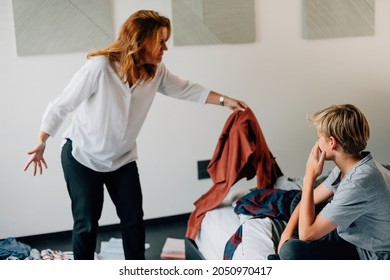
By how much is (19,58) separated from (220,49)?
3.91 ft

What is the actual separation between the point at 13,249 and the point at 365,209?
6.79ft

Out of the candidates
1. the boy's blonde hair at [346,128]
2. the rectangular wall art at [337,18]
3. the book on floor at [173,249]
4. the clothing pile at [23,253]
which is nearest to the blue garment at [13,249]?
the clothing pile at [23,253]

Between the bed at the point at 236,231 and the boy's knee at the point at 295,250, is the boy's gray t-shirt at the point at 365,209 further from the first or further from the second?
the bed at the point at 236,231

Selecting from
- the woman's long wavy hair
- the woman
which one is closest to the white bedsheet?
the woman

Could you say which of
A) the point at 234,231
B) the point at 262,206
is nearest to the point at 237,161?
the point at 262,206

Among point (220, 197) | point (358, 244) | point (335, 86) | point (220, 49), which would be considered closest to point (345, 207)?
point (358, 244)

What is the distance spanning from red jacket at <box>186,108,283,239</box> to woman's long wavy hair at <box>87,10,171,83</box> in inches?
24.6

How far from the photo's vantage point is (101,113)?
2510mm

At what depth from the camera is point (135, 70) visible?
247cm

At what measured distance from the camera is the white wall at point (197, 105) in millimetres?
3426

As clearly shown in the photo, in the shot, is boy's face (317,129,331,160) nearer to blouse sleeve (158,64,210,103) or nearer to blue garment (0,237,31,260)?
blouse sleeve (158,64,210,103)

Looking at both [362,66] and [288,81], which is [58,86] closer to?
[288,81]

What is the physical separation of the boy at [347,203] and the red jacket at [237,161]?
713mm

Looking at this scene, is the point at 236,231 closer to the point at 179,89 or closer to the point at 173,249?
the point at 179,89
